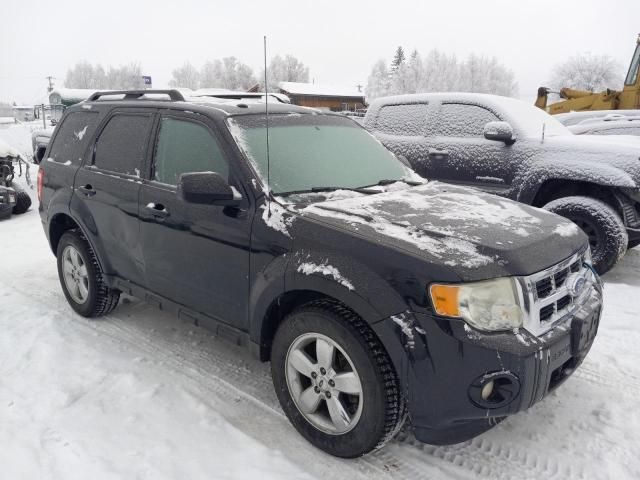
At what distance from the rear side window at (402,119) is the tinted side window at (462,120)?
0.26 m

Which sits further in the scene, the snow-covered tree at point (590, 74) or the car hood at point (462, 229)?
the snow-covered tree at point (590, 74)

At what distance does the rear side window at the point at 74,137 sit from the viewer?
4.21 meters

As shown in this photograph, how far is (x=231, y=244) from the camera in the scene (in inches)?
117

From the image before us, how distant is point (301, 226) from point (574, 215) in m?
3.90

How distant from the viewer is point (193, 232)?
3.18 metres

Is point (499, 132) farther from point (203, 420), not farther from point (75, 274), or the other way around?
point (75, 274)

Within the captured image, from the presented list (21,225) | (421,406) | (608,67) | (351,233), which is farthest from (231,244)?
(608,67)

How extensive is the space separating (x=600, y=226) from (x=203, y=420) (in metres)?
4.36

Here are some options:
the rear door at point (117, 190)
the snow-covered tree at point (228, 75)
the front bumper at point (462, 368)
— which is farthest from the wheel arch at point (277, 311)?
the snow-covered tree at point (228, 75)

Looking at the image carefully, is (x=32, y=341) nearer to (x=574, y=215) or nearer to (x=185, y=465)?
(x=185, y=465)

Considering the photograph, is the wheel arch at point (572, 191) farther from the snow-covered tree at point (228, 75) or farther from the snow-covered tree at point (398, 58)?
the snow-covered tree at point (398, 58)

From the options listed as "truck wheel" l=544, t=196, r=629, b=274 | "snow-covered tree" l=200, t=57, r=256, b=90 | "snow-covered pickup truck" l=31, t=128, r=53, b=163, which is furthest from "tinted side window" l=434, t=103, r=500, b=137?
"snow-covered tree" l=200, t=57, r=256, b=90

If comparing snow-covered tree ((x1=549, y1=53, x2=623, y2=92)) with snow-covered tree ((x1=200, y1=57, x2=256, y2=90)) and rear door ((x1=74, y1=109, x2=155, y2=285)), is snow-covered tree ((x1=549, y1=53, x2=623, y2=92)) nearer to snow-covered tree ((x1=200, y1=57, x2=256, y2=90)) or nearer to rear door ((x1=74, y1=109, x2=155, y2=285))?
snow-covered tree ((x1=200, y1=57, x2=256, y2=90))

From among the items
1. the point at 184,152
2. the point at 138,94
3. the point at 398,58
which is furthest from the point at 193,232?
the point at 398,58
